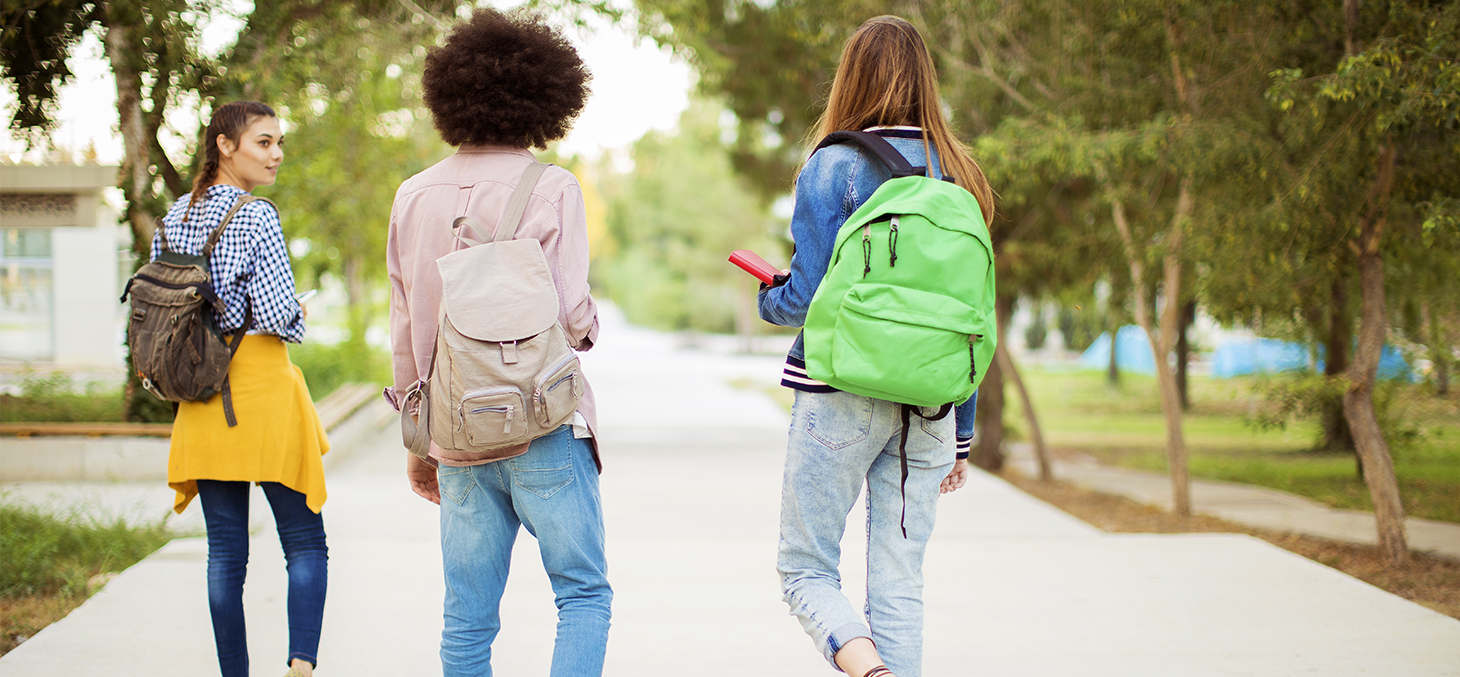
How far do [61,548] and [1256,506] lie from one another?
9.04 metres

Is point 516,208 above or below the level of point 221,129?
below

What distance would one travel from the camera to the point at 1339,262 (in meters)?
6.83

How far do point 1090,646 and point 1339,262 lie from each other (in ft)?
14.1

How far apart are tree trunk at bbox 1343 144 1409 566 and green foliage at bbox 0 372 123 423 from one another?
7.66 metres

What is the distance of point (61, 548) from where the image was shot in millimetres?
4977

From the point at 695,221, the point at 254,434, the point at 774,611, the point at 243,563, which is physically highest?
the point at 695,221

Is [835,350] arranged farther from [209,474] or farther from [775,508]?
[775,508]

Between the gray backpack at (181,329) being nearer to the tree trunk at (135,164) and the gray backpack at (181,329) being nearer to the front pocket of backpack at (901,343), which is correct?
the front pocket of backpack at (901,343)

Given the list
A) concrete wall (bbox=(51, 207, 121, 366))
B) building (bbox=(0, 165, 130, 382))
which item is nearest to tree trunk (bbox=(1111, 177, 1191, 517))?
building (bbox=(0, 165, 130, 382))

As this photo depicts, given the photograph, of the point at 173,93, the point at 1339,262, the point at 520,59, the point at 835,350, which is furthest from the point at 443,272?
the point at 1339,262

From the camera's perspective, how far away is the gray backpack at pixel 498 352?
216 centimetres

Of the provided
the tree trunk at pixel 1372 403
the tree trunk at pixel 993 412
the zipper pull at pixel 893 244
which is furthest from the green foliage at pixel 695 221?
the zipper pull at pixel 893 244

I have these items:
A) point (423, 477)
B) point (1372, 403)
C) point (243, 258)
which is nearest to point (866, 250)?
point (423, 477)

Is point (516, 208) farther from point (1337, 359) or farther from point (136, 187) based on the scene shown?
point (1337, 359)
